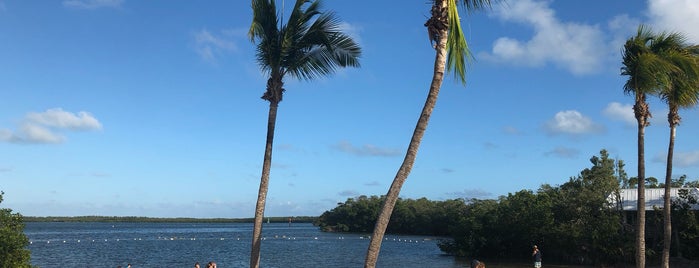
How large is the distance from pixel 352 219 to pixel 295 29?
395 feet

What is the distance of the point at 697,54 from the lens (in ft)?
57.9

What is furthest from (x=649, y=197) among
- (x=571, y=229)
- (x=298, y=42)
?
(x=298, y=42)

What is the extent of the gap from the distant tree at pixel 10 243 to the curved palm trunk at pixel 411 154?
11.9 metres

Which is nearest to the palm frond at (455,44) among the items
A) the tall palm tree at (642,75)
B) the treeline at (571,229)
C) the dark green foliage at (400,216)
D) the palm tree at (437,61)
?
the palm tree at (437,61)

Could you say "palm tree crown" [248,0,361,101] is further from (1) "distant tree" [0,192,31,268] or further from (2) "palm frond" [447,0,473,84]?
(1) "distant tree" [0,192,31,268]

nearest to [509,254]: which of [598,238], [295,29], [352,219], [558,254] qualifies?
[558,254]

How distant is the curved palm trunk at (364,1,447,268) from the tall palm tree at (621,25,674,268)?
985 centimetres

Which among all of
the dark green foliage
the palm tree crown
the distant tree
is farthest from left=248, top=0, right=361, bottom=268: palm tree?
the dark green foliage

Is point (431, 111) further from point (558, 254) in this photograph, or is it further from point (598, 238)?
point (558, 254)

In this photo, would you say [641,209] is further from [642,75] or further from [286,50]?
[286,50]

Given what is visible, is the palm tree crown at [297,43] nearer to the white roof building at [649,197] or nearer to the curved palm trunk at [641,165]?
the curved palm trunk at [641,165]

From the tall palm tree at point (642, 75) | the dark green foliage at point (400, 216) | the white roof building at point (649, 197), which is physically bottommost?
the dark green foliage at point (400, 216)

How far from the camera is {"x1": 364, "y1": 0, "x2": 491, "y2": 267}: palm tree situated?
8.84 meters

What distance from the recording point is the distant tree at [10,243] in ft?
51.9
